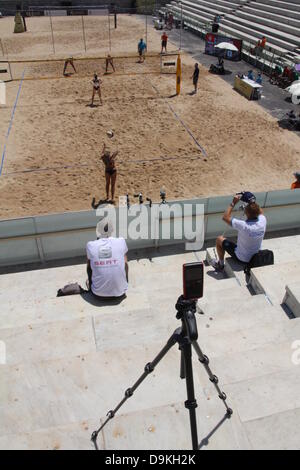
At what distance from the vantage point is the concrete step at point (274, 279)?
5.74 metres

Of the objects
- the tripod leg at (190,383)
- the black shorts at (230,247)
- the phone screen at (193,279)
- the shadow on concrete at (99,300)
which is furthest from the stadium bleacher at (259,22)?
the tripod leg at (190,383)

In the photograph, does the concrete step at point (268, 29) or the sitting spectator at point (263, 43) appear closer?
the sitting spectator at point (263, 43)

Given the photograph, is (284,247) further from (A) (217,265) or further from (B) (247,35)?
(B) (247,35)

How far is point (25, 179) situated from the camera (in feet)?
36.4

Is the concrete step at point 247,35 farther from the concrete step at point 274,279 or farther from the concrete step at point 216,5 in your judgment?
the concrete step at point 274,279

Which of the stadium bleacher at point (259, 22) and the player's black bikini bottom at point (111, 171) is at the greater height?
the stadium bleacher at point (259, 22)

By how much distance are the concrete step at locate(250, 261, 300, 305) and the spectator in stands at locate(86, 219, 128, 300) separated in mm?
2139

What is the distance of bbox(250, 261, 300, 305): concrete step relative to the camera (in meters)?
5.74

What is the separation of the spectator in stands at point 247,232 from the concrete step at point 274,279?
42 centimetres

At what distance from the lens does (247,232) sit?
235 inches

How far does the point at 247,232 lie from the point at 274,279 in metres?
0.87

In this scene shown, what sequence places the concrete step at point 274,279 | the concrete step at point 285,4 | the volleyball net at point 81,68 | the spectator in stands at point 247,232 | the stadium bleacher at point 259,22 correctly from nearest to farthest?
the concrete step at point 274,279, the spectator in stands at point 247,232, the volleyball net at point 81,68, the stadium bleacher at point 259,22, the concrete step at point 285,4

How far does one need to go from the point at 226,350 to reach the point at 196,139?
10.7 meters
